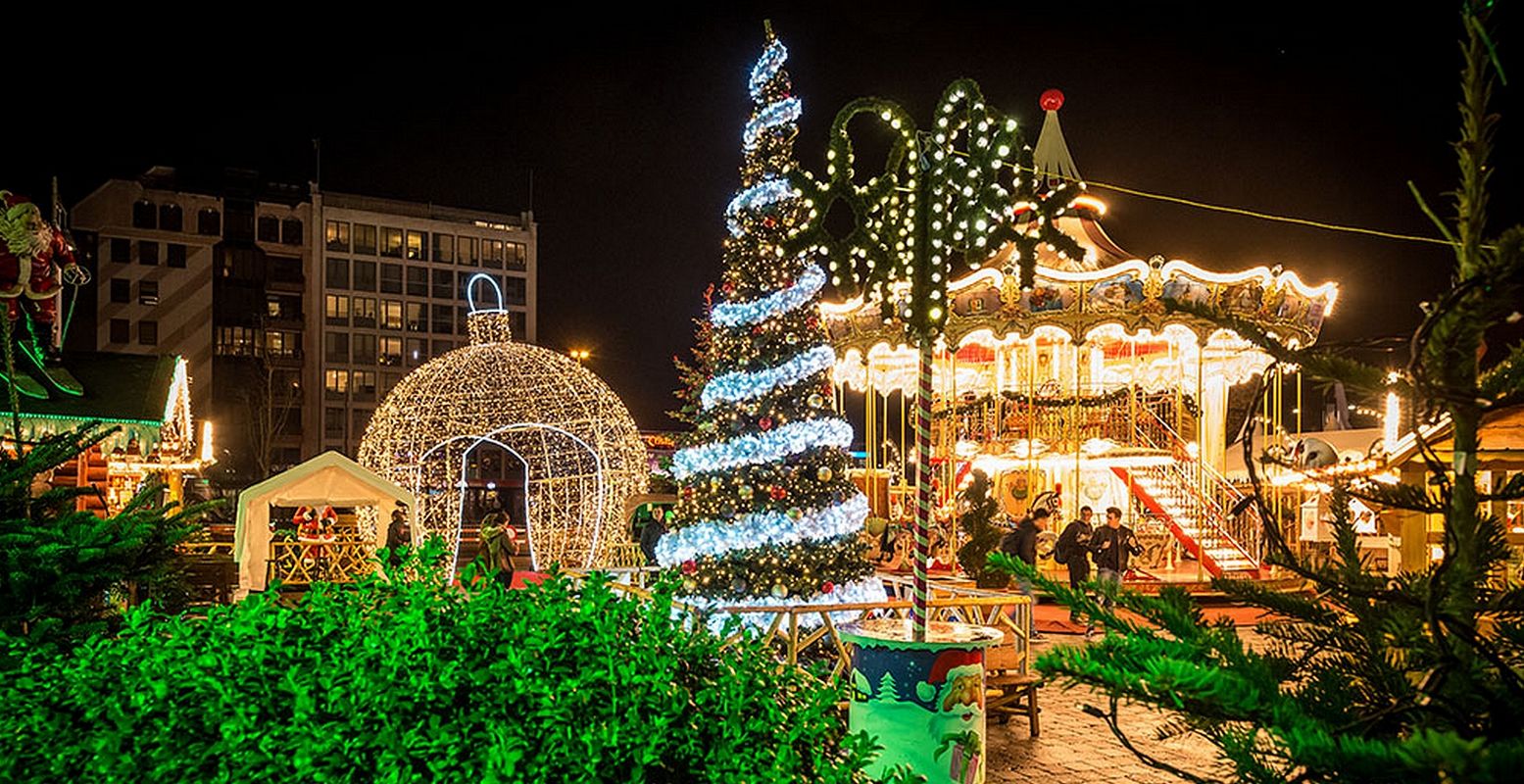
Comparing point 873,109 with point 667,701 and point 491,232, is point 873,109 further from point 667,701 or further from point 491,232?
point 491,232

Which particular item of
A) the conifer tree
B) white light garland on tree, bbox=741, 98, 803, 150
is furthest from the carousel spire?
the conifer tree

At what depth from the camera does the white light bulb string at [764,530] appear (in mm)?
11234

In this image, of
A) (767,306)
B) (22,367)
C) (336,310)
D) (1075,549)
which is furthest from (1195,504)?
(336,310)

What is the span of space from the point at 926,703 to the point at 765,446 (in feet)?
16.7

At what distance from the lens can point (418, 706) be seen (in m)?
2.42

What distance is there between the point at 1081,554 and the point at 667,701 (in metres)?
13.7

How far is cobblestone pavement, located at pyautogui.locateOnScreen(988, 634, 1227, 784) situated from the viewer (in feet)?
26.1

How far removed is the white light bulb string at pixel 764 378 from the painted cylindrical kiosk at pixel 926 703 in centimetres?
508

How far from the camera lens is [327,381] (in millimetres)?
62594

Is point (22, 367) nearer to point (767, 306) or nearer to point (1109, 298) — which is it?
point (767, 306)

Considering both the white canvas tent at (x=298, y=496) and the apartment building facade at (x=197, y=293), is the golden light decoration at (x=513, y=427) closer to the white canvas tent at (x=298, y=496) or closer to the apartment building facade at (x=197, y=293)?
the white canvas tent at (x=298, y=496)

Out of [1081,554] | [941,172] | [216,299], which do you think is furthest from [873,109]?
[216,299]

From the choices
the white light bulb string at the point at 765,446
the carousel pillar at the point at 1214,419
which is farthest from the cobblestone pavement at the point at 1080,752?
the carousel pillar at the point at 1214,419

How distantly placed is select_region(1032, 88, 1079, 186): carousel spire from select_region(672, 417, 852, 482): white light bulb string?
14.2 m
